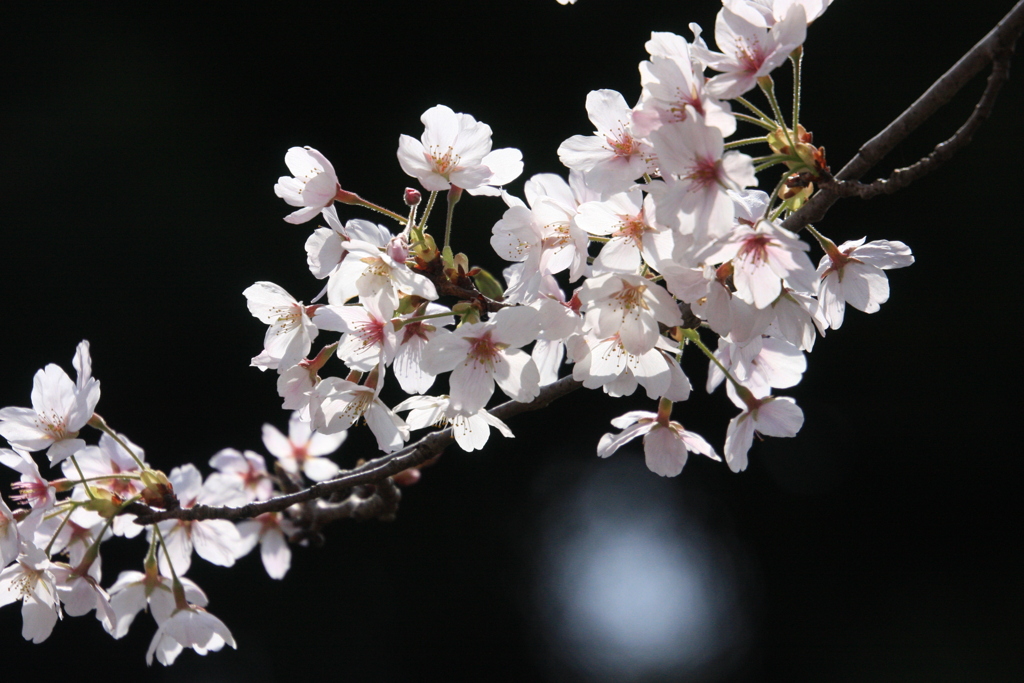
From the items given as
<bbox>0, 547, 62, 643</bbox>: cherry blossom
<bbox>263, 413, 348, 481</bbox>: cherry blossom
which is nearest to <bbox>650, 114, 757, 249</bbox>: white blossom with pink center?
<bbox>0, 547, 62, 643</bbox>: cherry blossom

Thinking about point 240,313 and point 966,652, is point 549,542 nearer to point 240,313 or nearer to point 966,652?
point 966,652

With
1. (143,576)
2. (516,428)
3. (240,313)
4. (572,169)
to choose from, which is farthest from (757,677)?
(572,169)

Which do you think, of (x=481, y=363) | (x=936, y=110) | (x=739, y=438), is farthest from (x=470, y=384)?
(x=936, y=110)

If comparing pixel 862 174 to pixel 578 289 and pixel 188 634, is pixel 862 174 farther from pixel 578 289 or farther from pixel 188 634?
pixel 188 634

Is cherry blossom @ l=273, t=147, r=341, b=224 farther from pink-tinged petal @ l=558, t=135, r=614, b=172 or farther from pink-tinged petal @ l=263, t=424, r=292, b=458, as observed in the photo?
pink-tinged petal @ l=263, t=424, r=292, b=458

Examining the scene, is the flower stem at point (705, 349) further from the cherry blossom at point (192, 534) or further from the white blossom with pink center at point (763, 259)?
the cherry blossom at point (192, 534)

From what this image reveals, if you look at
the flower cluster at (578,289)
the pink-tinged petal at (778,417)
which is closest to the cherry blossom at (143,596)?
the flower cluster at (578,289)
